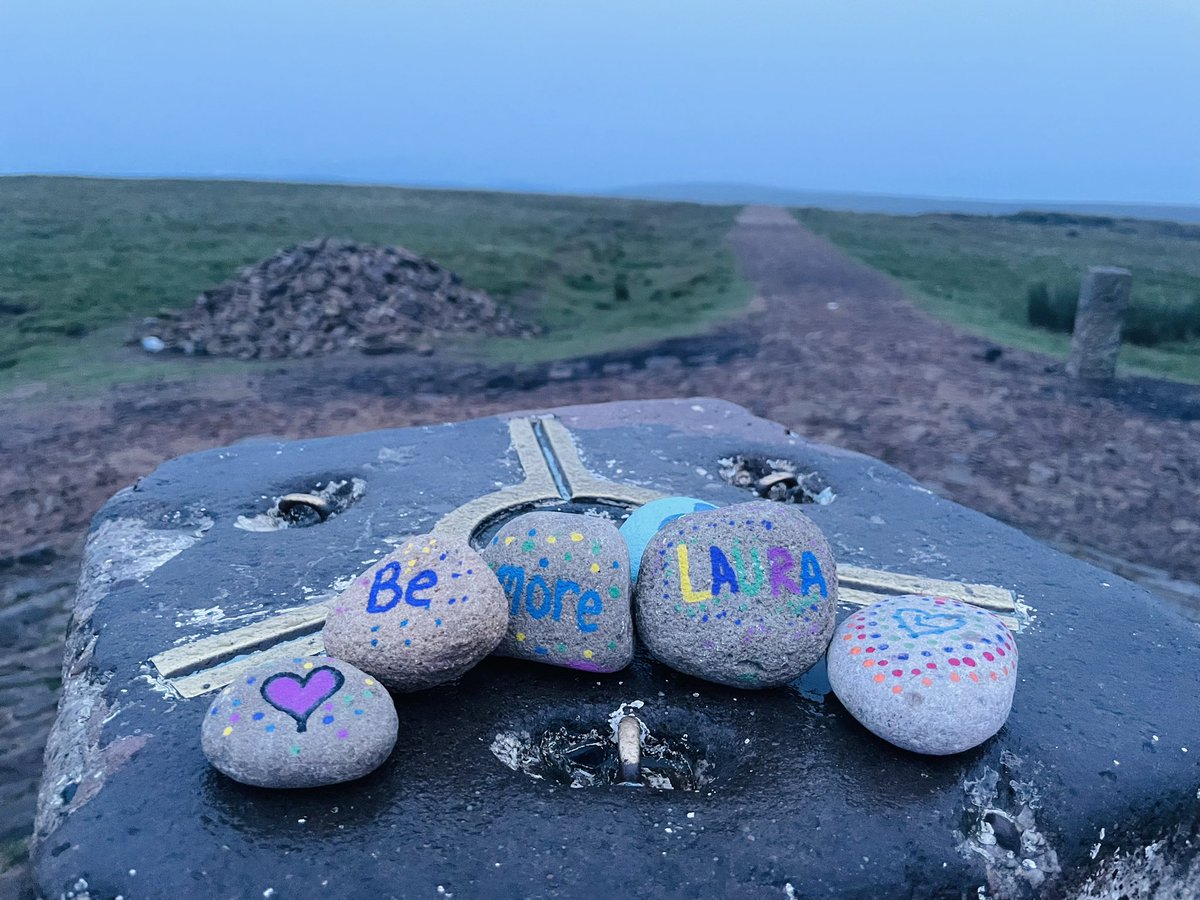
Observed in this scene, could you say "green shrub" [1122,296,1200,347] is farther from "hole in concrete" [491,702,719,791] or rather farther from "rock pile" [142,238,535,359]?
"hole in concrete" [491,702,719,791]

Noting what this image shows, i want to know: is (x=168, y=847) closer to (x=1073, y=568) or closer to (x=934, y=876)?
(x=934, y=876)

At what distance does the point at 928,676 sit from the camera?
9.20 ft

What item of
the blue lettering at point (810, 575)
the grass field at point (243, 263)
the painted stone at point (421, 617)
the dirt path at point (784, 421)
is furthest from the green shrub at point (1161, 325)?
the painted stone at point (421, 617)

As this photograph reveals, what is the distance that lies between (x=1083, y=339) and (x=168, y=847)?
9646mm

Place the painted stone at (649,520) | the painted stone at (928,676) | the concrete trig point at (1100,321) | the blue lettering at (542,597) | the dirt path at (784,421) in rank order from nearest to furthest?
1. the painted stone at (928,676)
2. the blue lettering at (542,597)
3. the painted stone at (649,520)
4. the dirt path at (784,421)
5. the concrete trig point at (1100,321)

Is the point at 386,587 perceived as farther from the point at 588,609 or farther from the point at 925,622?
the point at 925,622

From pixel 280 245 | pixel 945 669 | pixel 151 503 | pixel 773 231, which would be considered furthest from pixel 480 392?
pixel 773 231

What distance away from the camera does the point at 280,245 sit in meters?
19.6

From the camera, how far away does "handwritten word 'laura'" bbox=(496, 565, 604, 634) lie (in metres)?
3.15

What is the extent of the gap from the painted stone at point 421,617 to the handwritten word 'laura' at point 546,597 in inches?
5.0

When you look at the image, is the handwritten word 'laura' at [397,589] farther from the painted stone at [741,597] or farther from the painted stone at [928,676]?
the painted stone at [928,676]

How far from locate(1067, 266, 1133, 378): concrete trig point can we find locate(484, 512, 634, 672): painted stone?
813cm

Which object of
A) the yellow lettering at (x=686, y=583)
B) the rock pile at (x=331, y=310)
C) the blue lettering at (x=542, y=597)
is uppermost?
the yellow lettering at (x=686, y=583)

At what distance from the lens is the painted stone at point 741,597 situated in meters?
3.06
